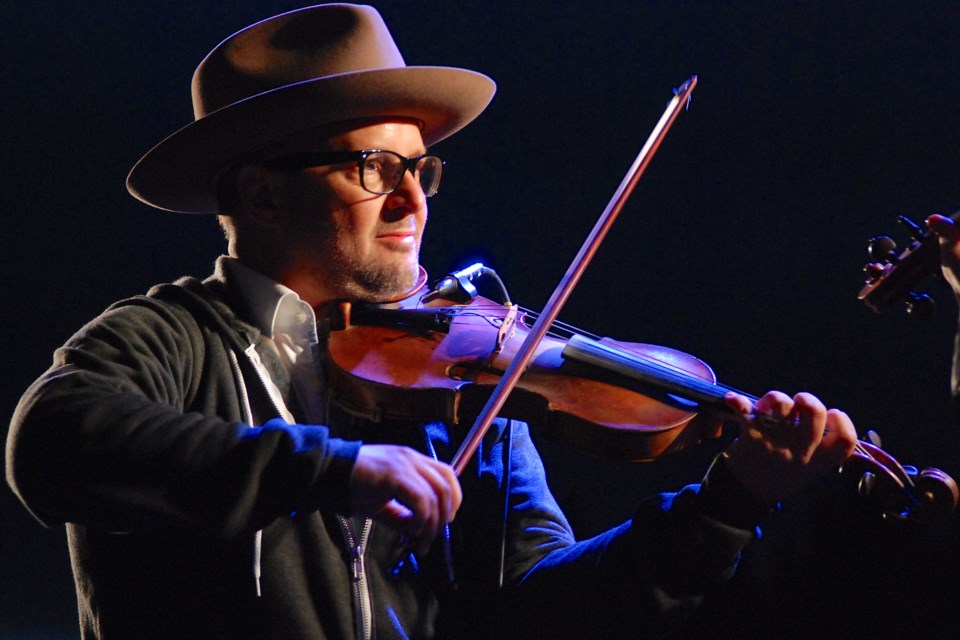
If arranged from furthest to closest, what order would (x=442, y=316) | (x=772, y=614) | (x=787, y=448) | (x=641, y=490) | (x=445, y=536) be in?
(x=641, y=490), (x=772, y=614), (x=442, y=316), (x=445, y=536), (x=787, y=448)

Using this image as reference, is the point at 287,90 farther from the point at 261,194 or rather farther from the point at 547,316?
the point at 547,316

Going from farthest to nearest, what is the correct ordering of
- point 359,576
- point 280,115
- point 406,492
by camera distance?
1. point 280,115
2. point 359,576
3. point 406,492

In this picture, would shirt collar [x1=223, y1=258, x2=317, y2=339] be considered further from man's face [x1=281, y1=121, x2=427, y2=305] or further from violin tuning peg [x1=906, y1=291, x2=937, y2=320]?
violin tuning peg [x1=906, y1=291, x2=937, y2=320]

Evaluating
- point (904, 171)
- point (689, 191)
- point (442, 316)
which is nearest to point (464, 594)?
point (442, 316)

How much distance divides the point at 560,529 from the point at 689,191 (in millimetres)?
1272

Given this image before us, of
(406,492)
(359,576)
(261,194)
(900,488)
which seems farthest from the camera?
(261,194)

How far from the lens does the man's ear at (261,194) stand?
1.62 metres

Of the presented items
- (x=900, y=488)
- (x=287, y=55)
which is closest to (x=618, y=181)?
(x=287, y=55)

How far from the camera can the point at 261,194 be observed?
1.64m

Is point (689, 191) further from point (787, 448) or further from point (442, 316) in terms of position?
point (787, 448)

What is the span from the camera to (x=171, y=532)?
4.26ft

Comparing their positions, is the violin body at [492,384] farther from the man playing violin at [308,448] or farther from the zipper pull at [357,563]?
the zipper pull at [357,563]

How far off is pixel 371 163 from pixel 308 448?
0.70 meters

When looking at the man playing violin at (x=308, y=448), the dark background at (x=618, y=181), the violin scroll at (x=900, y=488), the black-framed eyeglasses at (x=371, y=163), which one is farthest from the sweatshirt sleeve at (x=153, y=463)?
the dark background at (x=618, y=181)
